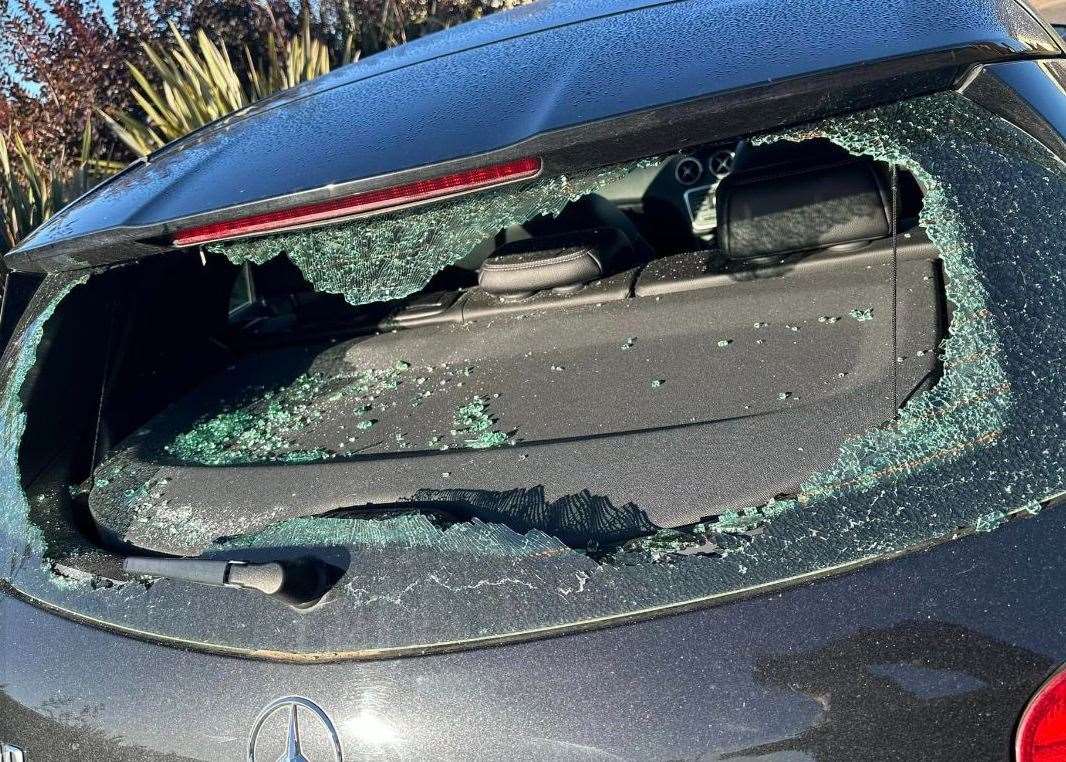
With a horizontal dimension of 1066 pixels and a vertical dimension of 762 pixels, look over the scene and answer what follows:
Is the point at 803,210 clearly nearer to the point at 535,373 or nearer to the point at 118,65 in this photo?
the point at 535,373

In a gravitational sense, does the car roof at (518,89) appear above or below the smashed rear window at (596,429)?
above

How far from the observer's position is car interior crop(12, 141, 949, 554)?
1.61 metres

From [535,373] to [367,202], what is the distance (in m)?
0.71

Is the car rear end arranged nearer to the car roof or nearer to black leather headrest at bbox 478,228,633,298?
the car roof

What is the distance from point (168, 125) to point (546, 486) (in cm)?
653

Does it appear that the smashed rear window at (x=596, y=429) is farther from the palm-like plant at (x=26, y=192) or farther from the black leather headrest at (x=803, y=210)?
the palm-like plant at (x=26, y=192)

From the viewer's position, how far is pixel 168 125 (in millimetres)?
7234

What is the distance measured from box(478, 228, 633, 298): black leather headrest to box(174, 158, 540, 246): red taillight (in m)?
0.85

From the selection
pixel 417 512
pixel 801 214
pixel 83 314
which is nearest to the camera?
pixel 417 512

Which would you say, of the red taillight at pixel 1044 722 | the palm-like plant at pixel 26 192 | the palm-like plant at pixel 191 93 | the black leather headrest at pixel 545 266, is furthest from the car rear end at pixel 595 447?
the palm-like plant at pixel 191 93

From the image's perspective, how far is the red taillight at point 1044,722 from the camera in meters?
1.13

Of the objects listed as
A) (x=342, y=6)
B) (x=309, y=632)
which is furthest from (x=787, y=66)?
(x=342, y=6)

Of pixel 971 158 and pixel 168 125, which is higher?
pixel 971 158

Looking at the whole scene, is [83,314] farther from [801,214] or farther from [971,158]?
[971,158]
